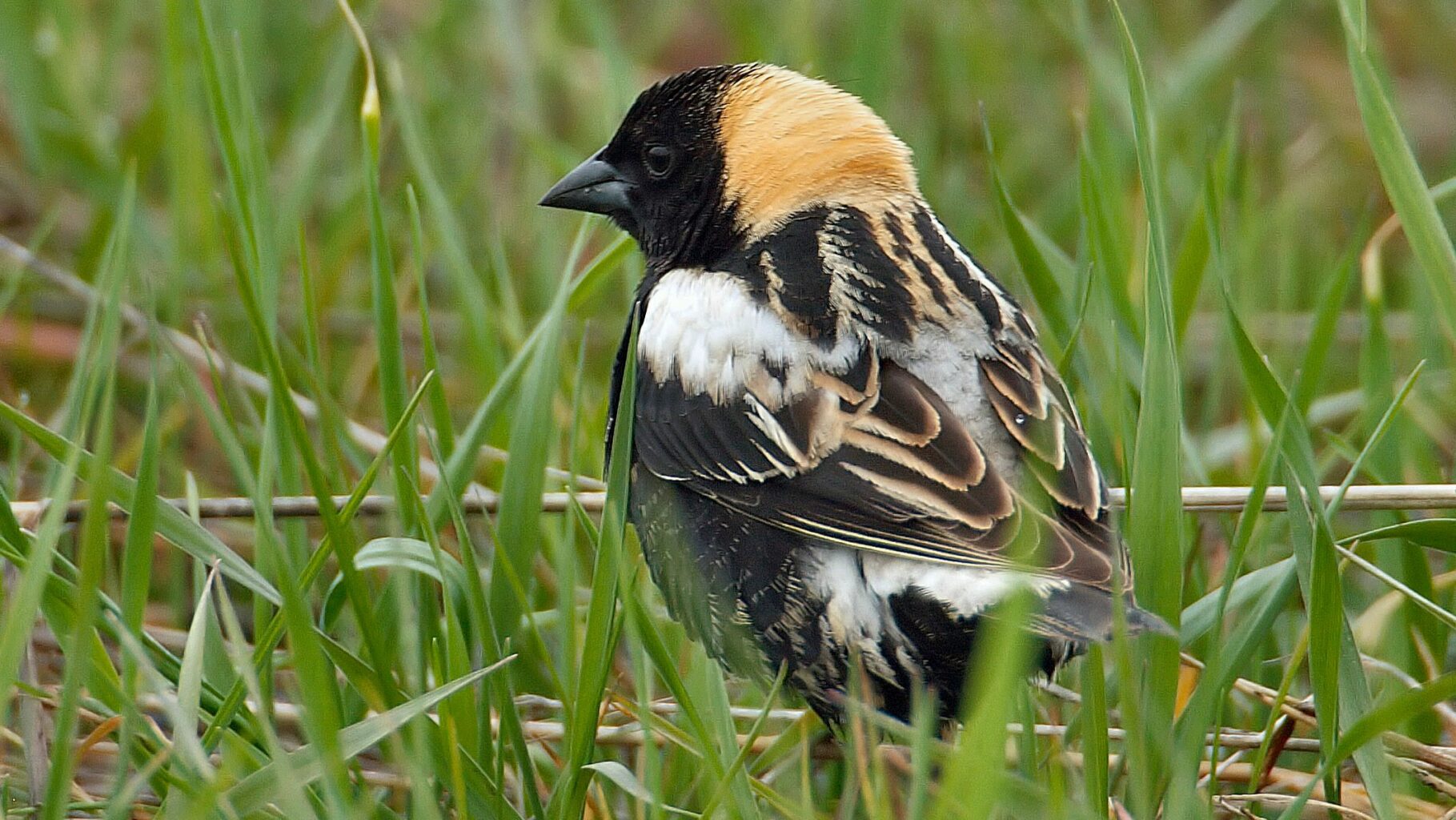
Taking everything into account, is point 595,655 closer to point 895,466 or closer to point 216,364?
point 895,466

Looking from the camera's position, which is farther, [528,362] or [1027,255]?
[1027,255]

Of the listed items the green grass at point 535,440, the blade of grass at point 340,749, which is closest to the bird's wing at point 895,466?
the green grass at point 535,440

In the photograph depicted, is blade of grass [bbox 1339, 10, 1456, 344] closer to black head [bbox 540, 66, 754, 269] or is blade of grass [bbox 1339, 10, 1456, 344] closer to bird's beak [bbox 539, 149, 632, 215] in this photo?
black head [bbox 540, 66, 754, 269]

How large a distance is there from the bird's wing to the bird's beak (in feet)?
2.10

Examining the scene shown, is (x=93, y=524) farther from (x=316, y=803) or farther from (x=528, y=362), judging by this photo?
(x=528, y=362)

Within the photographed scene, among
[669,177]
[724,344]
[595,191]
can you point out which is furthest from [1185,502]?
[595,191]

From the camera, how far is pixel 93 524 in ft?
6.13

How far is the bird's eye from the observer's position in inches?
122

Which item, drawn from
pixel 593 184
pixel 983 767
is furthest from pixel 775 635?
pixel 593 184

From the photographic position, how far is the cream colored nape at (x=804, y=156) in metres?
2.89

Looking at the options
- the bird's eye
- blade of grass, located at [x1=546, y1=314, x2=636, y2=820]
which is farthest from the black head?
blade of grass, located at [x1=546, y1=314, x2=636, y2=820]

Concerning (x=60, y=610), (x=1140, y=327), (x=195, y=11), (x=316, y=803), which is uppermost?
(x=195, y=11)

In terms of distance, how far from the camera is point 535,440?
2.53 meters

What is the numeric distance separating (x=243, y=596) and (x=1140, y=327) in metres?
1.62
